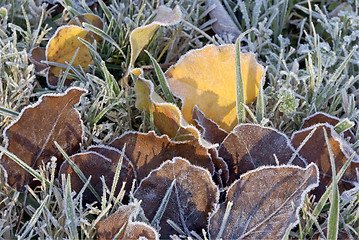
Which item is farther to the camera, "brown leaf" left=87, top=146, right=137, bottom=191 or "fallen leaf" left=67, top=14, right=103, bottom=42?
"fallen leaf" left=67, top=14, right=103, bottom=42

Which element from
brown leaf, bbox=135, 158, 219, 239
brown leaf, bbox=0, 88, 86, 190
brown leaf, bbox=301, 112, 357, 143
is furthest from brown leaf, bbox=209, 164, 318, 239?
brown leaf, bbox=0, 88, 86, 190

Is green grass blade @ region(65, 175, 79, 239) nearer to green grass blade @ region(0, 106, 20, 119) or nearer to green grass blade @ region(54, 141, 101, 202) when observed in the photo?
green grass blade @ region(54, 141, 101, 202)

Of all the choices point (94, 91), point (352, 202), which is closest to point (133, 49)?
point (94, 91)

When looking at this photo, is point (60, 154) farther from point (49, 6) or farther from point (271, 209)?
point (49, 6)

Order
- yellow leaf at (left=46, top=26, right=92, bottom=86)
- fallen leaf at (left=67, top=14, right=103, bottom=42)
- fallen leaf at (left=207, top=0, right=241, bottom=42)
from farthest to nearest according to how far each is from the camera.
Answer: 1. fallen leaf at (left=207, top=0, right=241, bottom=42)
2. fallen leaf at (left=67, top=14, right=103, bottom=42)
3. yellow leaf at (left=46, top=26, right=92, bottom=86)

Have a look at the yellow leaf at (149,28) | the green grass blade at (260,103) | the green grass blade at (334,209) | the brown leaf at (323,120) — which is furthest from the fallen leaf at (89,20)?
the green grass blade at (334,209)

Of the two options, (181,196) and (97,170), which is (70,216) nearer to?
(97,170)
